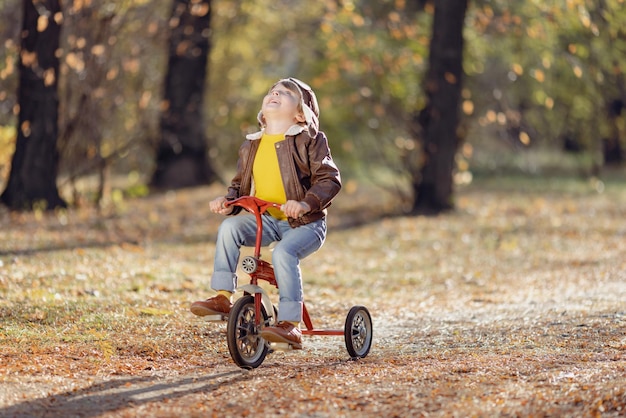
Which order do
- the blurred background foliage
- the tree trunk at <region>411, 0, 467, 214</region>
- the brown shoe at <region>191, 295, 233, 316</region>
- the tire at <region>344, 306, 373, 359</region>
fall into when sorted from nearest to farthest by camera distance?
the brown shoe at <region>191, 295, 233, 316</region> → the tire at <region>344, 306, 373, 359</region> → the blurred background foliage → the tree trunk at <region>411, 0, 467, 214</region>

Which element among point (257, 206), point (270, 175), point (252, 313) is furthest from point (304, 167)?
point (252, 313)

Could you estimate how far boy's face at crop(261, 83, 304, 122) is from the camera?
247 inches

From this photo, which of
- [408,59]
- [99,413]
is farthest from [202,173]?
[99,413]

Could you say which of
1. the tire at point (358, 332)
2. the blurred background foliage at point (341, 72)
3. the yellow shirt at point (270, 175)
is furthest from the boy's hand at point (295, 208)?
the blurred background foliage at point (341, 72)

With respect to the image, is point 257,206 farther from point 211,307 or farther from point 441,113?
point 441,113

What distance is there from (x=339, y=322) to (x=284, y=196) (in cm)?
211

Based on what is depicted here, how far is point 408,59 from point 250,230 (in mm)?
11630

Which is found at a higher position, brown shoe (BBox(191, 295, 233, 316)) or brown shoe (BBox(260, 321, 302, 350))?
brown shoe (BBox(191, 295, 233, 316))

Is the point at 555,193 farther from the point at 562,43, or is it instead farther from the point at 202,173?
the point at 202,173

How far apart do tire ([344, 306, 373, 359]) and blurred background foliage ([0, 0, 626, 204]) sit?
604 cm

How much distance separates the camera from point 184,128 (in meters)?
18.4

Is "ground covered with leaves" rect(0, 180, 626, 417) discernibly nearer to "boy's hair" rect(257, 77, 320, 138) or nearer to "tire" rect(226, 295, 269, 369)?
"tire" rect(226, 295, 269, 369)

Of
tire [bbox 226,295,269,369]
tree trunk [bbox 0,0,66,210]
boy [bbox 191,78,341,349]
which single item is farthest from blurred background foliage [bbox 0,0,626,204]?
tire [bbox 226,295,269,369]

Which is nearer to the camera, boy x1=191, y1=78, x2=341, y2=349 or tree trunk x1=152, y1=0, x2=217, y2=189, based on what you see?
boy x1=191, y1=78, x2=341, y2=349
